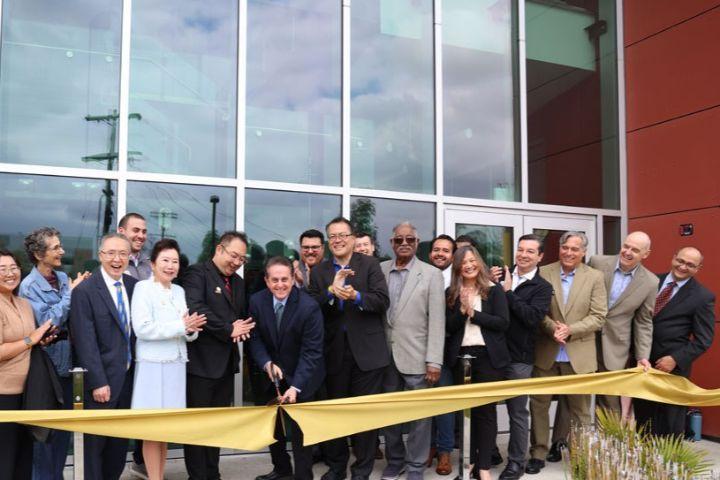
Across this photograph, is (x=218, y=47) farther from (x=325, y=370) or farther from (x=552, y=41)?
(x=552, y=41)

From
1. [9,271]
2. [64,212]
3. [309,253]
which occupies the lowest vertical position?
[9,271]

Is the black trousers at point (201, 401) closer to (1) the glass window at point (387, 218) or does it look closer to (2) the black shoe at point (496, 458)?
(2) the black shoe at point (496, 458)

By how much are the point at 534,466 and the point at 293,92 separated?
4013 millimetres

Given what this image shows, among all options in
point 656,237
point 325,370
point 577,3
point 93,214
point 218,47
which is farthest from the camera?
point 577,3

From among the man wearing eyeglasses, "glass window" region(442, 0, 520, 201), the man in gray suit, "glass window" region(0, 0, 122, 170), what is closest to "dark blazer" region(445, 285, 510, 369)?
the man in gray suit

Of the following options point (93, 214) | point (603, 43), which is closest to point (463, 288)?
point (93, 214)

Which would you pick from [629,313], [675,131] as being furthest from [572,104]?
[629,313]

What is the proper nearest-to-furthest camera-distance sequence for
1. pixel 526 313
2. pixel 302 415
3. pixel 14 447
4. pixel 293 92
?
pixel 14 447, pixel 302 415, pixel 526 313, pixel 293 92

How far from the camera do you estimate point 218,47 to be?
6.16 m

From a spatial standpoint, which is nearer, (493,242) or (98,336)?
(98,336)

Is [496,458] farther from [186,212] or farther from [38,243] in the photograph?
[38,243]

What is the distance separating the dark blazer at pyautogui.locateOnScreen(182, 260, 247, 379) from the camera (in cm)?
430

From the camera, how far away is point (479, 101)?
7.26m

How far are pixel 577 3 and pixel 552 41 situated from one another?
2.14ft
